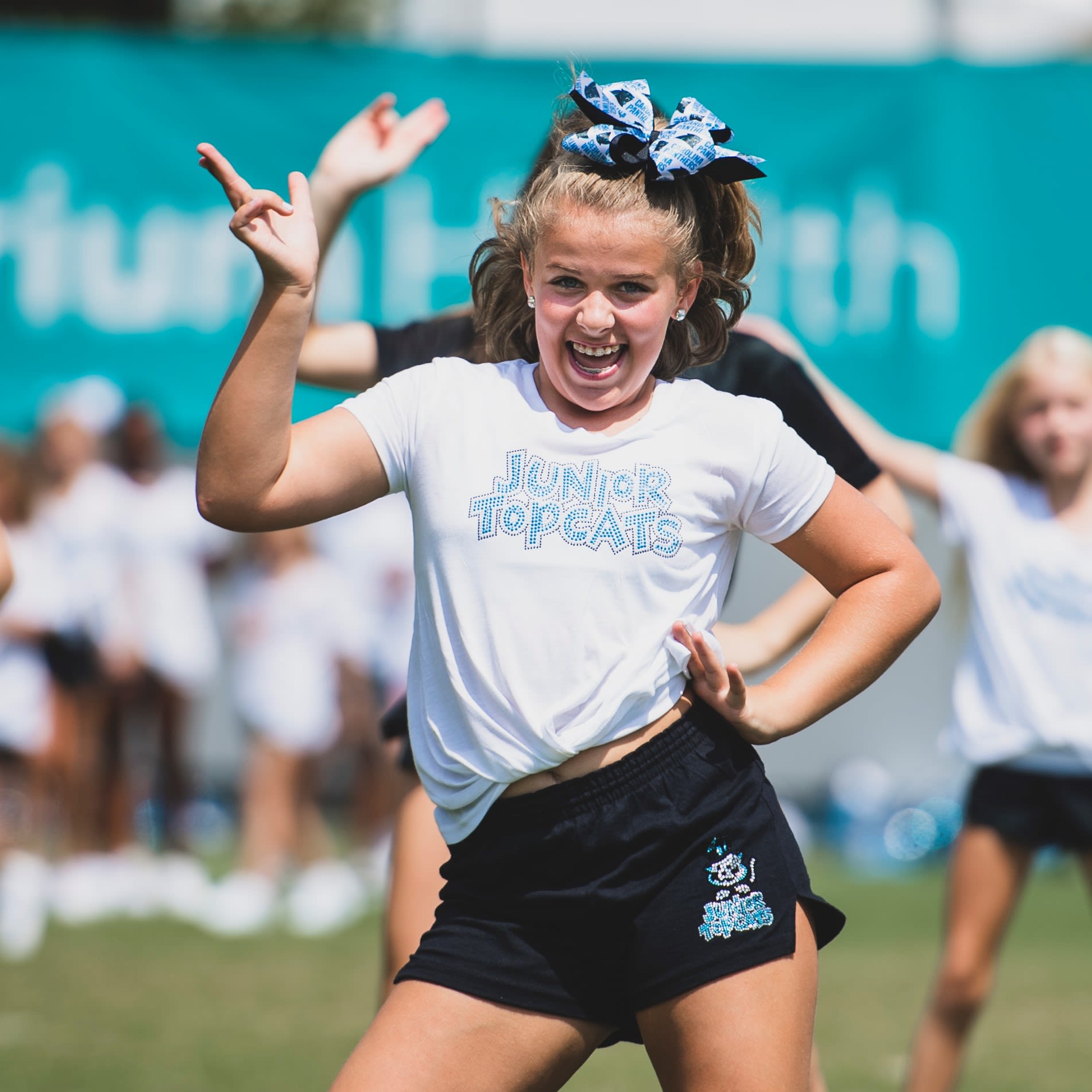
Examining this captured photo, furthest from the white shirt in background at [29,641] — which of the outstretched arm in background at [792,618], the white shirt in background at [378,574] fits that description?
the outstretched arm in background at [792,618]

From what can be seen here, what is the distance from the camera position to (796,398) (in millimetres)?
2938

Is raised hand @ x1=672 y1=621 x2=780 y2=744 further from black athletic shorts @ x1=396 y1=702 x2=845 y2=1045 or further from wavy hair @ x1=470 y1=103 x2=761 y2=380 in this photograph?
wavy hair @ x1=470 y1=103 x2=761 y2=380

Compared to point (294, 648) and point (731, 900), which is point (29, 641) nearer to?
point (294, 648)

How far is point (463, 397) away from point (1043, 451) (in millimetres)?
2557

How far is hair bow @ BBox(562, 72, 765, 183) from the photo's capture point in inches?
92.6

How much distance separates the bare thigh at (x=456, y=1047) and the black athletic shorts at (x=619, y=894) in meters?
0.02

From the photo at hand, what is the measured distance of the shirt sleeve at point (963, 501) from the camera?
445 centimetres

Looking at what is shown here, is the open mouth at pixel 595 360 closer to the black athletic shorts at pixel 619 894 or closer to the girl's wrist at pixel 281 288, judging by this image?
the girl's wrist at pixel 281 288

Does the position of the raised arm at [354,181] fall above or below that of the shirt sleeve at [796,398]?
above

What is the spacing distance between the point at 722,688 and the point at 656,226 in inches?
27.1

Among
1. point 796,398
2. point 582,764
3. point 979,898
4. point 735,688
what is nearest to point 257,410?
point 582,764

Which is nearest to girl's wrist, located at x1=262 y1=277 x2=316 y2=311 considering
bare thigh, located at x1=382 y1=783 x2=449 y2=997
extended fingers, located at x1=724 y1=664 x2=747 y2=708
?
extended fingers, located at x1=724 y1=664 x2=747 y2=708

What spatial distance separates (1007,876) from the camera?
4.12 m

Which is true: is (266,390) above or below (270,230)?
below
